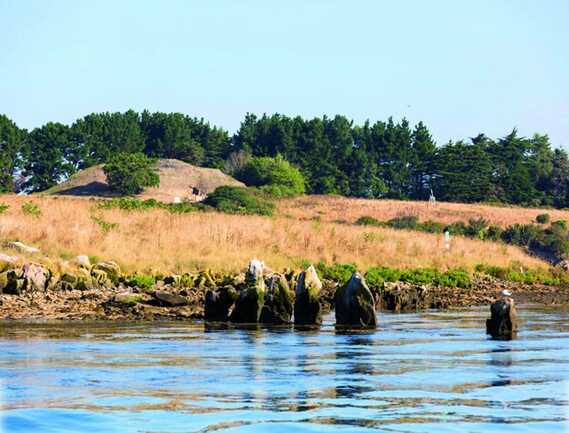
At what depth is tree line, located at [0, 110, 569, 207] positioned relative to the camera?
124 metres

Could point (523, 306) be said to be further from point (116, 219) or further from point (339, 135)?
point (339, 135)

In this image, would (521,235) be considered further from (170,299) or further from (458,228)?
(170,299)

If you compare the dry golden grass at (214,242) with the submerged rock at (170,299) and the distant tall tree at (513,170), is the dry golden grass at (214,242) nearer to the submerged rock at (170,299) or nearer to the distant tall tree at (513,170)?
the submerged rock at (170,299)

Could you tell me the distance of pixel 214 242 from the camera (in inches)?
1734

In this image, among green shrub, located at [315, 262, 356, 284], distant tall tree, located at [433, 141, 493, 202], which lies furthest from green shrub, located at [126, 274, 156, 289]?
distant tall tree, located at [433, 141, 493, 202]

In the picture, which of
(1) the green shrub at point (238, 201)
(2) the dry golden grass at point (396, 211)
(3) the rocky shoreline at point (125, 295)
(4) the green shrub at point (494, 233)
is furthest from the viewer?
(2) the dry golden grass at point (396, 211)

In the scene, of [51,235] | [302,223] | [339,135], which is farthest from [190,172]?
[51,235]

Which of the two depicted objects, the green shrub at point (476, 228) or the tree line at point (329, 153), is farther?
the tree line at point (329, 153)

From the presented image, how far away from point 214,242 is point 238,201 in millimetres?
45463

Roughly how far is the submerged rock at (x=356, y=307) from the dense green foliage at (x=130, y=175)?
260 feet

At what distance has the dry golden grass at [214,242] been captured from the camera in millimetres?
40312

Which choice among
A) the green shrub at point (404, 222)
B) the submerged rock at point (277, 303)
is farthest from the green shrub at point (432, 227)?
the submerged rock at point (277, 303)

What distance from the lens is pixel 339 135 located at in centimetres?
14900

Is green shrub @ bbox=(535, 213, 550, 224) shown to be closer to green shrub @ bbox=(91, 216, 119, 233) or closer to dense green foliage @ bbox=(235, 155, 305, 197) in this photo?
dense green foliage @ bbox=(235, 155, 305, 197)
